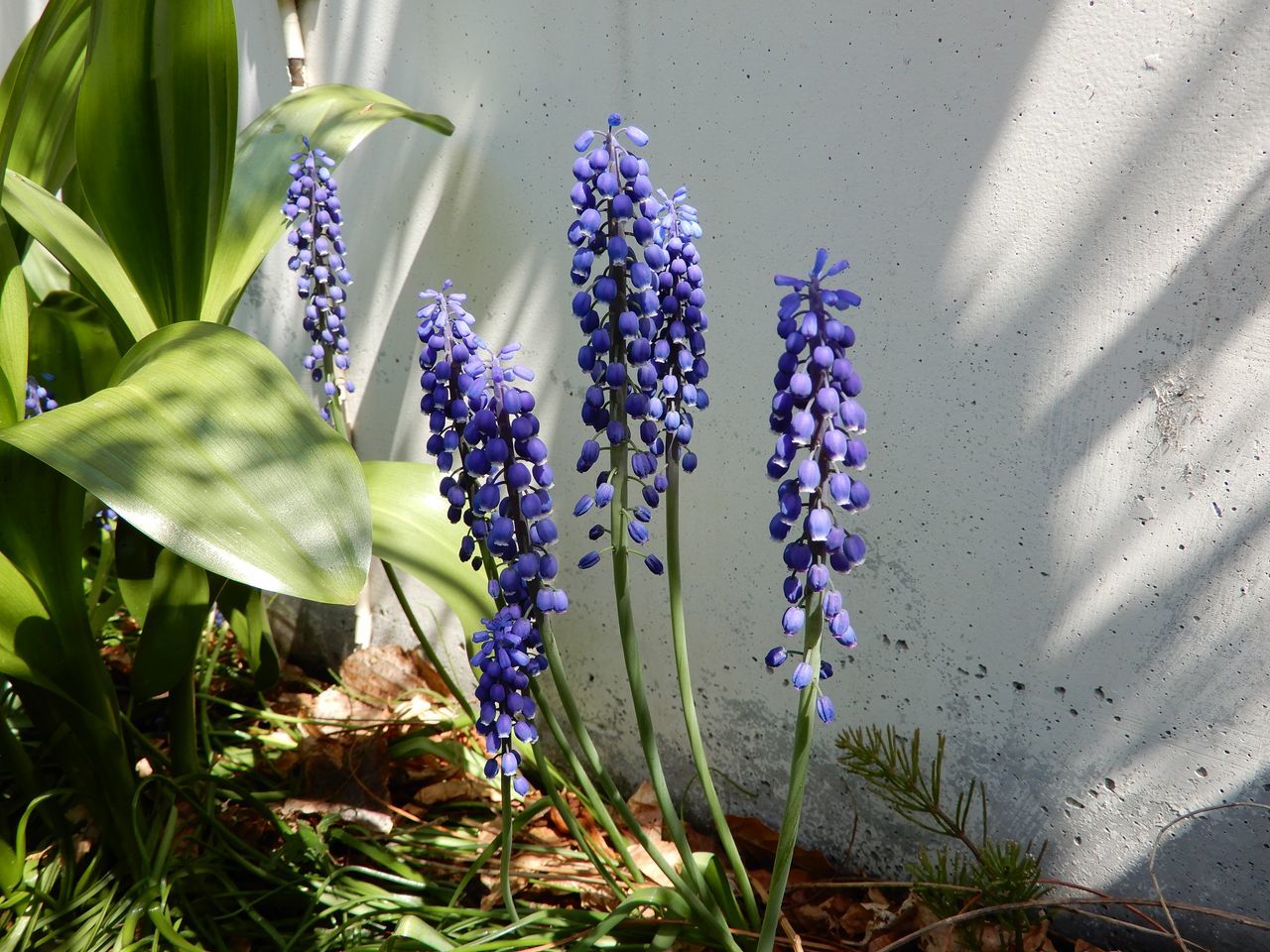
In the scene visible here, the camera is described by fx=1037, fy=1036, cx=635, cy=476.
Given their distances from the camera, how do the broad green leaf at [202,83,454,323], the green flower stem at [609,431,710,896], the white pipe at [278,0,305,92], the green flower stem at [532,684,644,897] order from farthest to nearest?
the white pipe at [278,0,305,92], the broad green leaf at [202,83,454,323], the green flower stem at [532,684,644,897], the green flower stem at [609,431,710,896]

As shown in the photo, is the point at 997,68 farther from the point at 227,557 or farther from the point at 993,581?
the point at 227,557

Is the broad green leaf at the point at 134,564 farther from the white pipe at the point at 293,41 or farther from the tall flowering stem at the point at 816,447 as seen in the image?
the tall flowering stem at the point at 816,447

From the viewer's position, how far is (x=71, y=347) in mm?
1932

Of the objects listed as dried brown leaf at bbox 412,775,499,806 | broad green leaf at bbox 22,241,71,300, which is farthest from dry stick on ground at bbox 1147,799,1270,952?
broad green leaf at bbox 22,241,71,300

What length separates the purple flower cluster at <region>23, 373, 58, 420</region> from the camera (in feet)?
5.85

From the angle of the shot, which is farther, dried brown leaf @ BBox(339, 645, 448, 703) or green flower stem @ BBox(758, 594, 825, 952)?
dried brown leaf @ BBox(339, 645, 448, 703)

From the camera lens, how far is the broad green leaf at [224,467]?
97 cm

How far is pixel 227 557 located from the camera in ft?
3.17

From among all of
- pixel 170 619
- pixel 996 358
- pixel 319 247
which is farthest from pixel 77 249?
pixel 996 358

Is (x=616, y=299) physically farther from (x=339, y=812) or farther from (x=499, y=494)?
(x=339, y=812)

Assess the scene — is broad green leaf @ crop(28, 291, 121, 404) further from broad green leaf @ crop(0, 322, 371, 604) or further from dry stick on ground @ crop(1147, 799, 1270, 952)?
dry stick on ground @ crop(1147, 799, 1270, 952)

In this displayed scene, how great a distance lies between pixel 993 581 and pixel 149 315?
1.29 metres

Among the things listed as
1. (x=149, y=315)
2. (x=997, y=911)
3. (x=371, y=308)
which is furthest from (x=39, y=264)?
(x=997, y=911)

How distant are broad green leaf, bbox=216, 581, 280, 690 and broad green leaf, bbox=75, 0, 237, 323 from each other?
2.03ft
